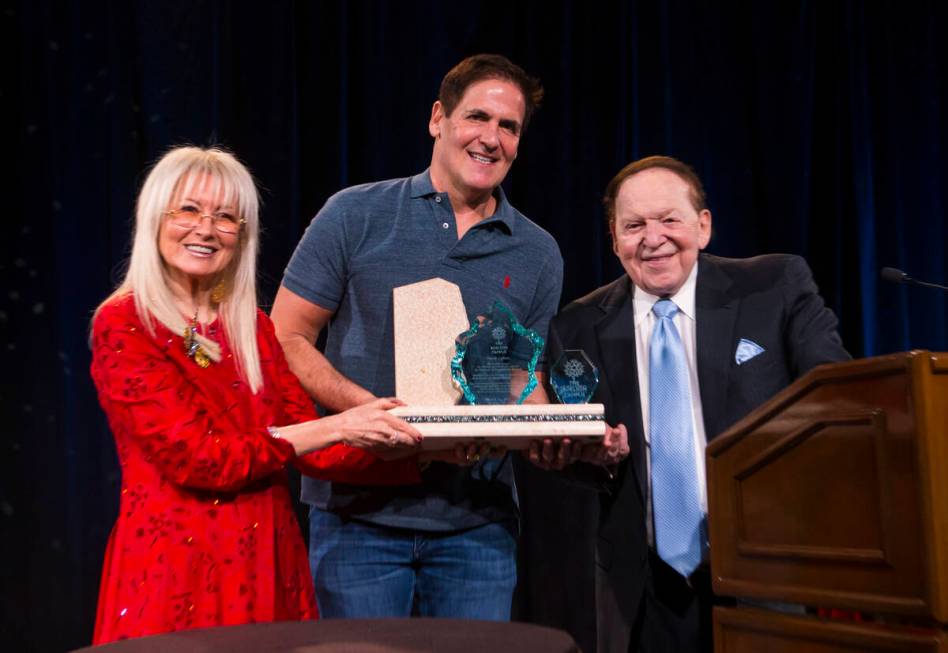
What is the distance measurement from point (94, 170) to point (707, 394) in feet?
7.89

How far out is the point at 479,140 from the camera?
7.72 ft

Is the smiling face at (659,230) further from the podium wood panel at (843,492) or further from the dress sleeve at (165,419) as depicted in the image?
the dress sleeve at (165,419)

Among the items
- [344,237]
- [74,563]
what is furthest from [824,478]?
[74,563]

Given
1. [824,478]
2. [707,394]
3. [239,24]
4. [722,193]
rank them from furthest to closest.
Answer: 1. [722,193]
2. [239,24]
3. [707,394]
4. [824,478]

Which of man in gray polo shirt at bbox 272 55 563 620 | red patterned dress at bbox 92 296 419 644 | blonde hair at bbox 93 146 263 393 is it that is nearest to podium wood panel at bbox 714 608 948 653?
man in gray polo shirt at bbox 272 55 563 620

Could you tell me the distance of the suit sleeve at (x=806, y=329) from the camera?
2.02 metres

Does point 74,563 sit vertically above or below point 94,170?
below

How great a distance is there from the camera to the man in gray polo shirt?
2150mm

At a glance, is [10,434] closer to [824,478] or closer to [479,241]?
[479,241]

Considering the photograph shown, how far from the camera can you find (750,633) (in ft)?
5.24

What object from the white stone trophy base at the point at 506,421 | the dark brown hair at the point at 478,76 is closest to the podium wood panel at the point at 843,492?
the white stone trophy base at the point at 506,421

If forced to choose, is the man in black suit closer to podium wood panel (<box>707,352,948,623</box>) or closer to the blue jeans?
the blue jeans

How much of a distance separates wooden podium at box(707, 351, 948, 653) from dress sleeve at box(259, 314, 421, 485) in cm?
75

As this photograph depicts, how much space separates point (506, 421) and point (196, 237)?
703 mm
